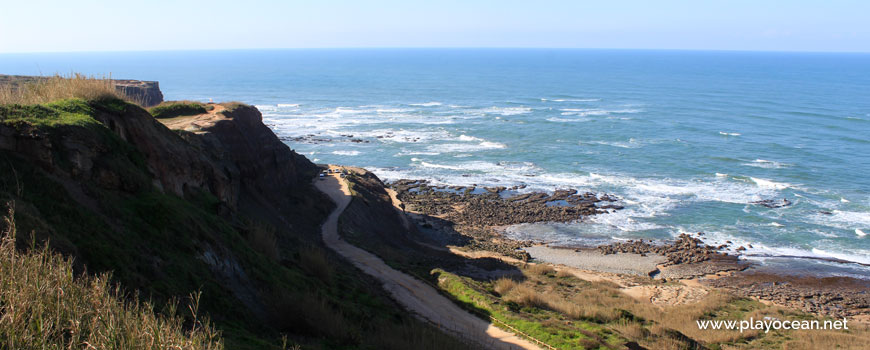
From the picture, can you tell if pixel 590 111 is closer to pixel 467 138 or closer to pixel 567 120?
pixel 567 120

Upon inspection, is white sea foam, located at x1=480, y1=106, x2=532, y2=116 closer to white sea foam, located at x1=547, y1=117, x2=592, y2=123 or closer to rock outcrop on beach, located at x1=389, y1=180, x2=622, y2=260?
white sea foam, located at x1=547, y1=117, x2=592, y2=123

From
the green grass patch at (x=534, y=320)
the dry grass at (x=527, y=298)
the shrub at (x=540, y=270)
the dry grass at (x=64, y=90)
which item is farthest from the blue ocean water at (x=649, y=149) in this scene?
the dry grass at (x=527, y=298)

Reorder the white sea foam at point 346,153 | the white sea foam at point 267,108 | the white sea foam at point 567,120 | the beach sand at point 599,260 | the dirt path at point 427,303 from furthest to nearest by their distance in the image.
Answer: the white sea foam at point 267,108 → the white sea foam at point 567,120 → the white sea foam at point 346,153 → the beach sand at point 599,260 → the dirt path at point 427,303

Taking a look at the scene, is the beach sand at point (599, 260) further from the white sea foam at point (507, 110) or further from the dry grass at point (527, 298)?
the white sea foam at point (507, 110)

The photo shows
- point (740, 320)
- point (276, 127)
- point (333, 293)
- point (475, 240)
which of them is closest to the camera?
point (333, 293)

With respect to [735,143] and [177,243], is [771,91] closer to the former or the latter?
[735,143]

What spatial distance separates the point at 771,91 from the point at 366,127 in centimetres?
8869

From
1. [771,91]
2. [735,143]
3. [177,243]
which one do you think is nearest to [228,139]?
[177,243]

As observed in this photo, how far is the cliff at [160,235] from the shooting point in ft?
32.2

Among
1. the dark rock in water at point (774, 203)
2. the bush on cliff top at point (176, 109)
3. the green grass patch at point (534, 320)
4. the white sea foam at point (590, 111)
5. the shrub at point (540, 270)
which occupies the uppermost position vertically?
the white sea foam at point (590, 111)

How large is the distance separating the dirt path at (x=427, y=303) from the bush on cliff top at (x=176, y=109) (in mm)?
11180

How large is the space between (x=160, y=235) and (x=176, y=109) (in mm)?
21821

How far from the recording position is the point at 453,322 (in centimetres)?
1697

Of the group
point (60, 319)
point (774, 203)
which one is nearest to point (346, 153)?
point (774, 203)
